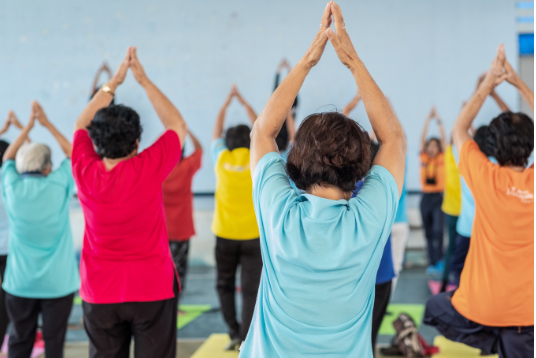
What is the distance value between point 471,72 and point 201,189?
3.49 m

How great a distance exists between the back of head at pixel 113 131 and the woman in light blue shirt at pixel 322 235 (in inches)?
29.5

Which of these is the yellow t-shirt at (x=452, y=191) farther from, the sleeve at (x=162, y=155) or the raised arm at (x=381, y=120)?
the raised arm at (x=381, y=120)

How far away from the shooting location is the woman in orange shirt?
5.07 meters

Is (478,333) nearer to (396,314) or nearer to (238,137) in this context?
(238,137)

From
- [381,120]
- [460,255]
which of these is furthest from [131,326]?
[460,255]

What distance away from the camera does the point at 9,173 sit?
2340 millimetres

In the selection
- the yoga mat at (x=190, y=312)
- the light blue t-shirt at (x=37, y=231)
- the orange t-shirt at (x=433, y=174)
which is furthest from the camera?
the orange t-shirt at (x=433, y=174)

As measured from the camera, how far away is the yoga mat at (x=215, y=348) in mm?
2928

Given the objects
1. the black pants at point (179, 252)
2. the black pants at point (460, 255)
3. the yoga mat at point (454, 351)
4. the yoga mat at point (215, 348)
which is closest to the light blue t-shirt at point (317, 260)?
the yoga mat at point (215, 348)

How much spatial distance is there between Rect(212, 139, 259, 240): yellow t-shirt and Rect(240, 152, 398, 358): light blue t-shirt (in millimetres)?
1678

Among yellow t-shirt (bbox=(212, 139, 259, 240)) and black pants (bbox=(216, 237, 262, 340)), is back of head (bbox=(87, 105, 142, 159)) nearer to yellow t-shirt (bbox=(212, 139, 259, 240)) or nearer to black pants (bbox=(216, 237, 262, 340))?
yellow t-shirt (bbox=(212, 139, 259, 240))

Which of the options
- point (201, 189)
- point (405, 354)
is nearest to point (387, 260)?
point (405, 354)

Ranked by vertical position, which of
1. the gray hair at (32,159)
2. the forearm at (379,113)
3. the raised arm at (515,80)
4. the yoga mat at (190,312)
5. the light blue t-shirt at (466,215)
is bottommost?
the yoga mat at (190,312)

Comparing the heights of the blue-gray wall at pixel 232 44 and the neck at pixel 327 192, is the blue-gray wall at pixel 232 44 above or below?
above
